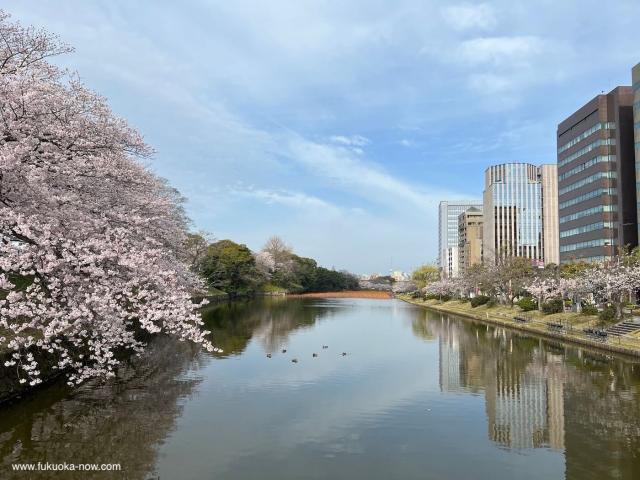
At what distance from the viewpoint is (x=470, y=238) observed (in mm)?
160500

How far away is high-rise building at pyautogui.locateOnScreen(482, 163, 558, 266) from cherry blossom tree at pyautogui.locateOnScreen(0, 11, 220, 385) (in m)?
138

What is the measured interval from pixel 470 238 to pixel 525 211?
69.0ft

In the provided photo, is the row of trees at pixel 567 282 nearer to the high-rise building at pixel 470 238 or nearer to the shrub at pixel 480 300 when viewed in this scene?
the shrub at pixel 480 300

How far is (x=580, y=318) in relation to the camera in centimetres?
4066

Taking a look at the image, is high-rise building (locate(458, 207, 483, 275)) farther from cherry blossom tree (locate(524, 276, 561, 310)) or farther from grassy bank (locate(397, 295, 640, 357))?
cherry blossom tree (locate(524, 276, 561, 310))

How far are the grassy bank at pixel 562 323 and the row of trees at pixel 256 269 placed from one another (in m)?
34.5

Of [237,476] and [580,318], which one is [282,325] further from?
[237,476]

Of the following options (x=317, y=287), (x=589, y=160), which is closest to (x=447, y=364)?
(x=589, y=160)

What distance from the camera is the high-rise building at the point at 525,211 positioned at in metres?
143

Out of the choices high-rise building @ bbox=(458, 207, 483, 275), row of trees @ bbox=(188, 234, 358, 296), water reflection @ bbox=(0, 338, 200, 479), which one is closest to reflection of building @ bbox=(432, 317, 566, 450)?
water reflection @ bbox=(0, 338, 200, 479)

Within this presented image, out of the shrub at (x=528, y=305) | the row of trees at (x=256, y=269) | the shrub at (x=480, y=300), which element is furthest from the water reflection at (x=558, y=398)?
the row of trees at (x=256, y=269)

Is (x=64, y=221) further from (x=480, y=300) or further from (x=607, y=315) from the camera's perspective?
(x=480, y=300)

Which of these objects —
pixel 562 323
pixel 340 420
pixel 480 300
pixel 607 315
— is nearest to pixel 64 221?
pixel 340 420

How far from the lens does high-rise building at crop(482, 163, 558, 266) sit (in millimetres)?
142875
